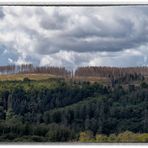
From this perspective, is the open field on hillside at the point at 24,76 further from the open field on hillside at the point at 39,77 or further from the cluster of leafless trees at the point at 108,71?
the cluster of leafless trees at the point at 108,71

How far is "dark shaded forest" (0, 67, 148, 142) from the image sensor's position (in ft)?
300

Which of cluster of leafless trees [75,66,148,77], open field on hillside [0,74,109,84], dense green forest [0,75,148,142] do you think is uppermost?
cluster of leafless trees [75,66,148,77]

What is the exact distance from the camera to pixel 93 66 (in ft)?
300

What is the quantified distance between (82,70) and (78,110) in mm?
243

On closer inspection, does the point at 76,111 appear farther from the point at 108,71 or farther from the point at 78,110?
the point at 108,71

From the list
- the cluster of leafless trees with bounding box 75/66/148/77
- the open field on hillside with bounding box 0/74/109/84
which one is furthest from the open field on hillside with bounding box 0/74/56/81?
the cluster of leafless trees with bounding box 75/66/148/77

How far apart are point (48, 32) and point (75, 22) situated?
174 mm

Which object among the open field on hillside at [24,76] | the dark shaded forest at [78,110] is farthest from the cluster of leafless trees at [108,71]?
the open field on hillside at [24,76]

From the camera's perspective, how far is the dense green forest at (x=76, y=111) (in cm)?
9150

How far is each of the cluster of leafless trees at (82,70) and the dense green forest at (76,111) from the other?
A: 0.04 meters

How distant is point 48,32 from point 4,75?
1.22ft

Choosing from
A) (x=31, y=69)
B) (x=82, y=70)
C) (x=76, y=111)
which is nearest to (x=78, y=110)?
(x=76, y=111)

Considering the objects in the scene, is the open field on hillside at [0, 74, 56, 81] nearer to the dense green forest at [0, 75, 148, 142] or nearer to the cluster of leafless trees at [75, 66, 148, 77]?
the dense green forest at [0, 75, 148, 142]

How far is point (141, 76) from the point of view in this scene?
91.5 meters
